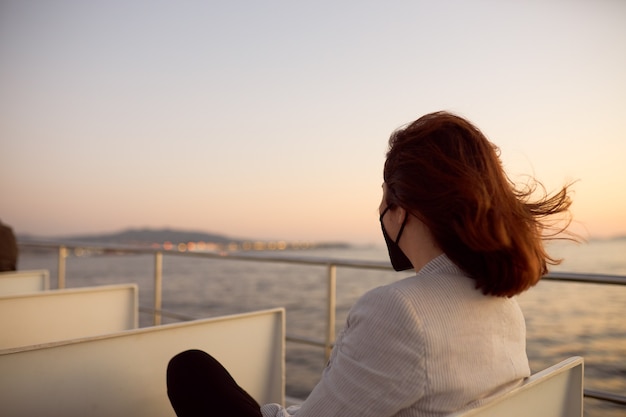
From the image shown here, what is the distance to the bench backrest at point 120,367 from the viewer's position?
135cm

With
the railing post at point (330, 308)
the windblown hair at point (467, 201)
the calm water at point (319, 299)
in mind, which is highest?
the windblown hair at point (467, 201)

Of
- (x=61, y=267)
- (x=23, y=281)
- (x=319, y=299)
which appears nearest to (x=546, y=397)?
(x=23, y=281)

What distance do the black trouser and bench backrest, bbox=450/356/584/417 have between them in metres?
0.55

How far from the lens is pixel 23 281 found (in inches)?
115

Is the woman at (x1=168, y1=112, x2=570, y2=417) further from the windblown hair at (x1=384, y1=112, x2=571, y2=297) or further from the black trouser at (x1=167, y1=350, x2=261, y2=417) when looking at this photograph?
the black trouser at (x1=167, y1=350, x2=261, y2=417)

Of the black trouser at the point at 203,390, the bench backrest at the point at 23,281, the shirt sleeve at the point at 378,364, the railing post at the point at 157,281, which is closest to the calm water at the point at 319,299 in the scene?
the railing post at the point at 157,281

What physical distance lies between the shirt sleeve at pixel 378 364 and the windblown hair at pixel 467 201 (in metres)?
0.15

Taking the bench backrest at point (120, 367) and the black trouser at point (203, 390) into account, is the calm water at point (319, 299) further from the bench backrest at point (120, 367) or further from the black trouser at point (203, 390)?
the black trouser at point (203, 390)

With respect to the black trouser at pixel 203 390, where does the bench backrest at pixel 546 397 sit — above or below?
above

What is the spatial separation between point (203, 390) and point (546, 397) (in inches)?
29.5

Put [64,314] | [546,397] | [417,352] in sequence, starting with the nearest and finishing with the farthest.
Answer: [417,352] < [546,397] < [64,314]

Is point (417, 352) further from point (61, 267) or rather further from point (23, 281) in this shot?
point (61, 267)

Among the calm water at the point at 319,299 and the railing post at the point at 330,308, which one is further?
the calm water at the point at 319,299

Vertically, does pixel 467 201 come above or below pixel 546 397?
above
